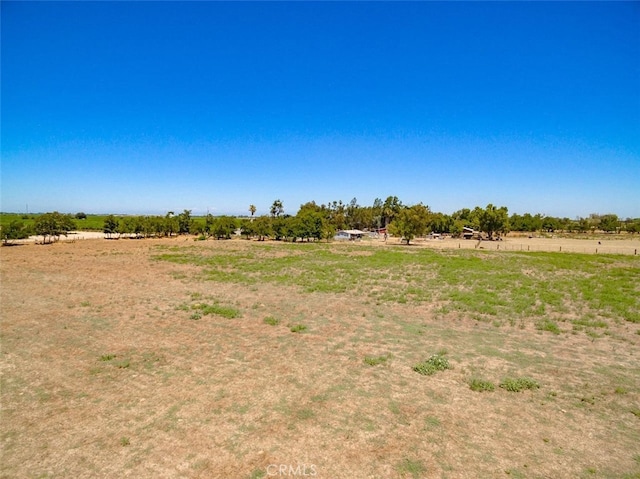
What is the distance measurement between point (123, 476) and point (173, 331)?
9.13 meters

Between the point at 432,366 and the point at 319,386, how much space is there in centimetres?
401

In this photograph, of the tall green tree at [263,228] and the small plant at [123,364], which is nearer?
the small plant at [123,364]

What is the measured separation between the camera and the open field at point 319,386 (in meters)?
6.68

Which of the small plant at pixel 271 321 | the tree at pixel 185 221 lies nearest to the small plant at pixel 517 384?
the small plant at pixel 271 321

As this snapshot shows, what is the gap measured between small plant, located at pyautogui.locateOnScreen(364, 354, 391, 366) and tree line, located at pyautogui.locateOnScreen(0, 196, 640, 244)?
6896cm

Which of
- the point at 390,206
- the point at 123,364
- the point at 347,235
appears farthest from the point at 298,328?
the point at 390,206

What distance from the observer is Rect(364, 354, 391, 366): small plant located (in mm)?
11471

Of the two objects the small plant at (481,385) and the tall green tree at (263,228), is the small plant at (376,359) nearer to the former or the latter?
the small plant at (481,385)

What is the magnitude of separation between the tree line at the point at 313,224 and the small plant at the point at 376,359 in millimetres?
68957

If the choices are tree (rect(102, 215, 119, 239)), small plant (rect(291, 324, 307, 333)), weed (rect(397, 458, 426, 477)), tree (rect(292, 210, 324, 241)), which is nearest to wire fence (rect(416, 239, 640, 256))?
tree (rect(292, 210, 324, 241))

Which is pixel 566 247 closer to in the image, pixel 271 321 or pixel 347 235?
pixel 347 235

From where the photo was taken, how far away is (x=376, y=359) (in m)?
11.8

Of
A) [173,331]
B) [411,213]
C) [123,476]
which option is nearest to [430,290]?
[173,331]

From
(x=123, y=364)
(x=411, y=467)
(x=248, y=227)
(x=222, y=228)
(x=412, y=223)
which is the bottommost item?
(x=123, y=364)
